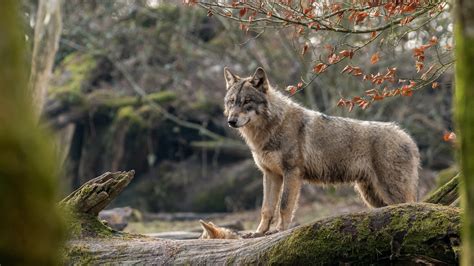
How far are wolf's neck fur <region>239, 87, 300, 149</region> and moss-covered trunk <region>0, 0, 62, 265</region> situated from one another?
742 cm

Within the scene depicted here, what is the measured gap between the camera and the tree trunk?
17252 mm

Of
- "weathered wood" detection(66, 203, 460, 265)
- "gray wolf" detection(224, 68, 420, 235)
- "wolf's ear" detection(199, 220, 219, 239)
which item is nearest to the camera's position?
"weathered wood" detection(66, 203, 460, 265)

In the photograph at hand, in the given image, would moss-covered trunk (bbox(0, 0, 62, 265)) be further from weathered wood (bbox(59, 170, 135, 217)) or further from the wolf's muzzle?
the wolf's muzzle

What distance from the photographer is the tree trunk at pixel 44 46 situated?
17252 mm

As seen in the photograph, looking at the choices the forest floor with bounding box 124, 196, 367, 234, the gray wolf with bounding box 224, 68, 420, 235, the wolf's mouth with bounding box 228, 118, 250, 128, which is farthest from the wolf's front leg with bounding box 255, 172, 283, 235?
the forest floor with bounding box 124, 196, 367, 234

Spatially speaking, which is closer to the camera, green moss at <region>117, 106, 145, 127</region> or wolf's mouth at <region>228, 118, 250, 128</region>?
wolf's mouth at <region>228, 118, 250, 128</region>

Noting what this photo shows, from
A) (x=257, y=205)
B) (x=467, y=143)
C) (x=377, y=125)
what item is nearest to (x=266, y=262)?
(x=467, y=143)

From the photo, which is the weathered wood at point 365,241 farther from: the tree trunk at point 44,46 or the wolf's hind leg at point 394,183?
the tree trunk at point 44,46

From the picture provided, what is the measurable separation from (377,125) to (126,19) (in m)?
14.1

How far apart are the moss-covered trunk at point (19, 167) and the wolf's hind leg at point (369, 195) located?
26.3ft

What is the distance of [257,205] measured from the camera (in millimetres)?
20312

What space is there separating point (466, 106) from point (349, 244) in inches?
102

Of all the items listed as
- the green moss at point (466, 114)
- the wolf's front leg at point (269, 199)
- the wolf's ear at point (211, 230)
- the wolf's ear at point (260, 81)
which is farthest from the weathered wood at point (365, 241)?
the wolf's ear at point (260, 81)

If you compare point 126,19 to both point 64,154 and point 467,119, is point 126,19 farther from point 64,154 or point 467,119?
point 467,119
